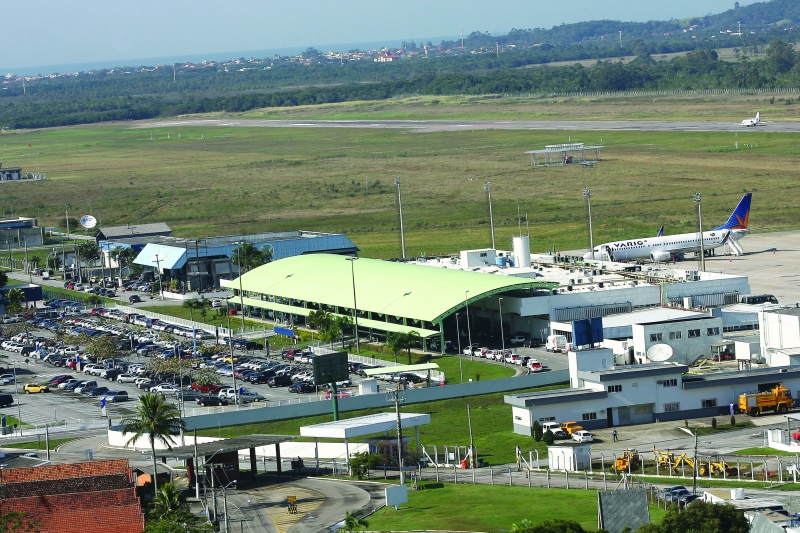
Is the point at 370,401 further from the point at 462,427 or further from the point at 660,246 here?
the point at 660,246

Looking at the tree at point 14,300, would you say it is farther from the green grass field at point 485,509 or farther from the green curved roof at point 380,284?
the green grass field at point 485,509

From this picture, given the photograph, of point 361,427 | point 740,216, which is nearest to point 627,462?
point 361,427

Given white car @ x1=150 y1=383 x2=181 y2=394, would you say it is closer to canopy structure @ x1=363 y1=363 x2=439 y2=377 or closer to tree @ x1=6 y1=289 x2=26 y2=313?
canopy structure @ x1=363 y1=363 x2=439 y2=377

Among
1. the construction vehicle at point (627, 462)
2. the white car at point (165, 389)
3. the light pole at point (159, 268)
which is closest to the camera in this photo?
the construction vehicle at point (627, 462)

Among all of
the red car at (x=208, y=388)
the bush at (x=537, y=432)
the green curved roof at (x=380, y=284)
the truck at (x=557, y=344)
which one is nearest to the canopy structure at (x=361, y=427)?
the bush at (x=537, y=432)

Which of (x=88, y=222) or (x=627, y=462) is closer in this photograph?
(x=627, y=462)

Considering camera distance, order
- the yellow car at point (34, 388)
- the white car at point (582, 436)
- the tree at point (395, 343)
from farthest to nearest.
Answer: the yellow car at point (34, 388) < the tree at point (395, 343) < the white car at point (582, 436)
